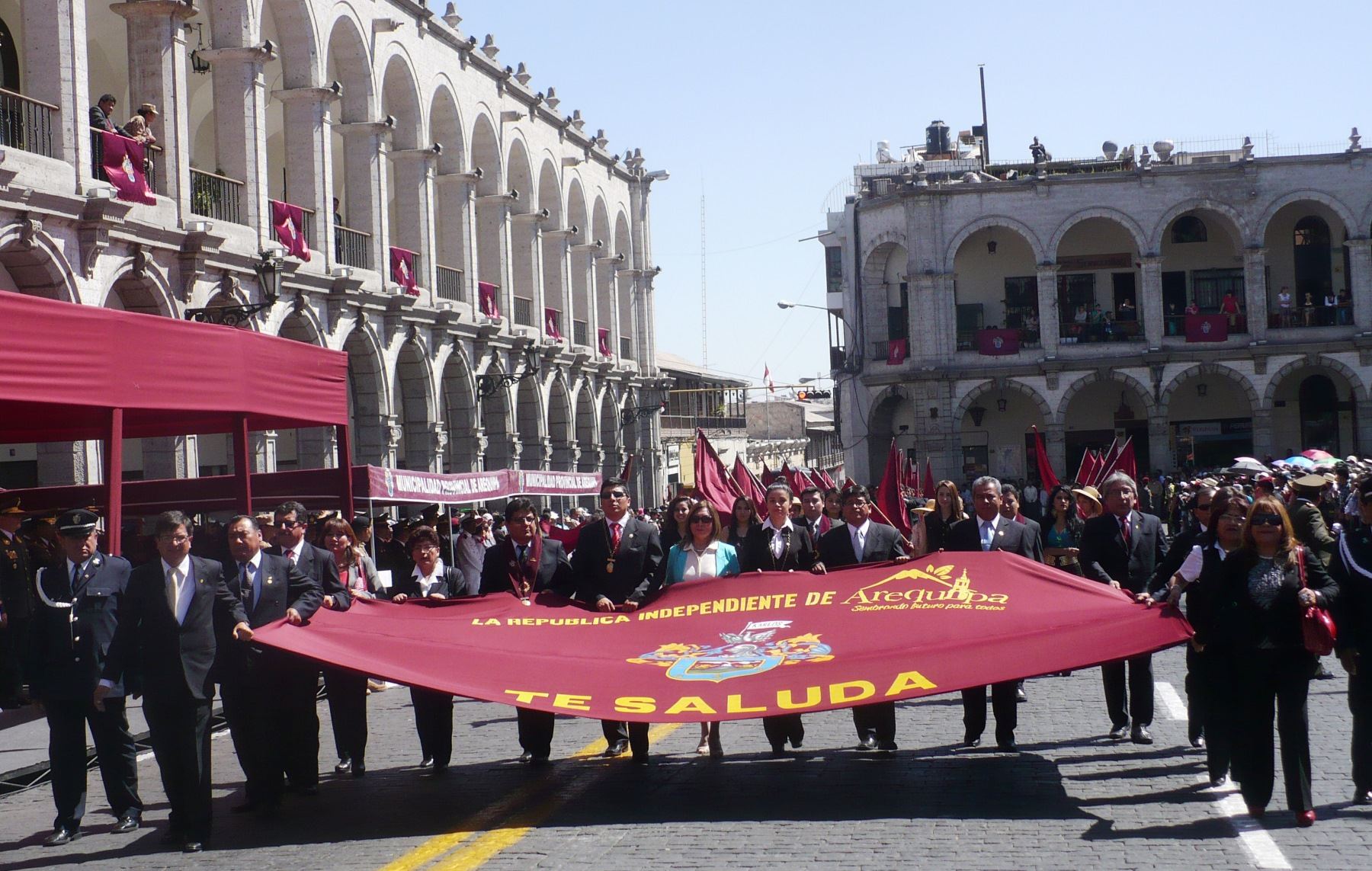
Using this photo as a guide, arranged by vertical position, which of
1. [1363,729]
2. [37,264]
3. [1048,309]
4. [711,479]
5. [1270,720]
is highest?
[1048,309]

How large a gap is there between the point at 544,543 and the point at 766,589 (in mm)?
1815

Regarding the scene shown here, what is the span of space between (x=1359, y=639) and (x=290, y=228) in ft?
70.8

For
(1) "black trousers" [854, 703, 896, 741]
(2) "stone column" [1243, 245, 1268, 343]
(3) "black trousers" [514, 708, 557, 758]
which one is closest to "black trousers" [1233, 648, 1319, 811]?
(1) "black trousers" [854, 703, 896, 741]

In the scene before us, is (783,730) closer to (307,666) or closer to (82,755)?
(307,666)

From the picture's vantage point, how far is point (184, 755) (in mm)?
8242

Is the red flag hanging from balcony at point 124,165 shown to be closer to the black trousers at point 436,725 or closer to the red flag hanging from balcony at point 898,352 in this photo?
the black trousers at point 436,725

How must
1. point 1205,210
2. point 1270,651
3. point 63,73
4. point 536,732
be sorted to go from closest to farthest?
point 1270,651 < point 536,732 < point 63,73 < point 1205,210

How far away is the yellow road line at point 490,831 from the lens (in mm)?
7451

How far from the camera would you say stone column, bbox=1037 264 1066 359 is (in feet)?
158

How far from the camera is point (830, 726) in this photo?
1157 cm

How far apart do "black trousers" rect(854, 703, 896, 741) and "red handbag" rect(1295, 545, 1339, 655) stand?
291 cm

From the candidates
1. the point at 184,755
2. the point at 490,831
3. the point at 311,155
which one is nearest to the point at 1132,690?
the point at 490,831

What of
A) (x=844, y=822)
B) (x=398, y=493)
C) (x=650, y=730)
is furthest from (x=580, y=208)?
(x=844, y=822)

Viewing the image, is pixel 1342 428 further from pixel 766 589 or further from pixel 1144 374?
pixel 766 589
